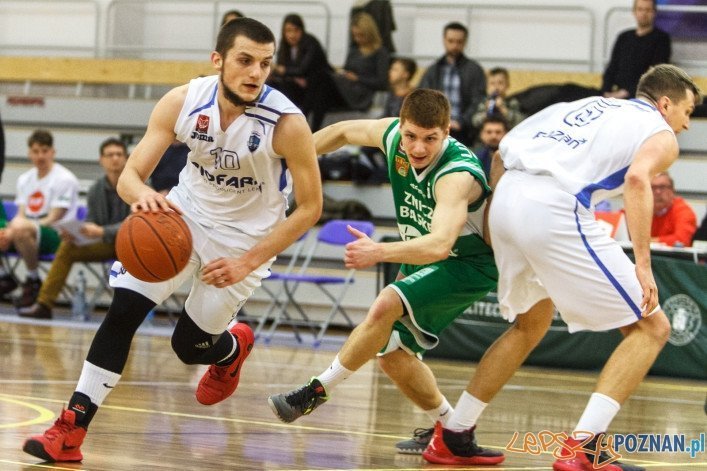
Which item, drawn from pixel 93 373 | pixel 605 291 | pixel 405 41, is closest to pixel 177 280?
pixel 93 373

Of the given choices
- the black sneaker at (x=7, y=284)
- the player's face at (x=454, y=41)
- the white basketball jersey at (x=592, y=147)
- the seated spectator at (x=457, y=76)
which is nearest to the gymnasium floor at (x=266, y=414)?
the white basketball jersey at (x=592, y=147)

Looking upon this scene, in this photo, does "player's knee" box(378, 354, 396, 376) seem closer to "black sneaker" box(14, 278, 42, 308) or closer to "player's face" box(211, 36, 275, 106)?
"player's face" box(211, 36, 275, 106)

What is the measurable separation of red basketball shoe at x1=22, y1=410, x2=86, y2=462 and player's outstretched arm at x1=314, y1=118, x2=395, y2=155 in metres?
1.59

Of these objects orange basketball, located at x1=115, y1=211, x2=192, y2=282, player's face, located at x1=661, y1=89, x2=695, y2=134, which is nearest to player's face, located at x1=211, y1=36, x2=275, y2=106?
orange basketball, located at x1=115, y1=211, x2=192, y2=282

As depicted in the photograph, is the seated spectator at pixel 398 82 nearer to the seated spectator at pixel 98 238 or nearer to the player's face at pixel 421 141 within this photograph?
the seated spectator at pixel 98 238

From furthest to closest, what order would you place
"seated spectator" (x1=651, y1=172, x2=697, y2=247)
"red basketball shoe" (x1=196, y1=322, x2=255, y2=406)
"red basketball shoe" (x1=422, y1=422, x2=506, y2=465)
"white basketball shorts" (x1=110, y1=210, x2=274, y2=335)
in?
"seated spectator" (x1=651, y1=172, x2=697, y2=247) → "red basketball shoe" (x1=196, y1=322, x2=255, y2=406) → "red basketball shoe" (x1=422, y1=422, x2=506, y2=465) → "white basketball shorts" (x1=110, y1=210, x2=274, y2=335)

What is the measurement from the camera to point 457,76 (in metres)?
12.0

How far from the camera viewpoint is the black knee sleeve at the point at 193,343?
507 centimetres

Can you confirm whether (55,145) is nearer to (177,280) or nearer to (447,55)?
(447,55)

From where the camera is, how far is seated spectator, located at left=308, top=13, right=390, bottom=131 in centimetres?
1277

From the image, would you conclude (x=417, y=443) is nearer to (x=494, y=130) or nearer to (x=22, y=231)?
(x=494, y=130)

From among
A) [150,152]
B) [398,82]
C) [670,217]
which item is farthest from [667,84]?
[398,82]

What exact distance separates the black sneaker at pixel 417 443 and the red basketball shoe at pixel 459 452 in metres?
0.16

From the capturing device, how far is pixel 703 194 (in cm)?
1188
